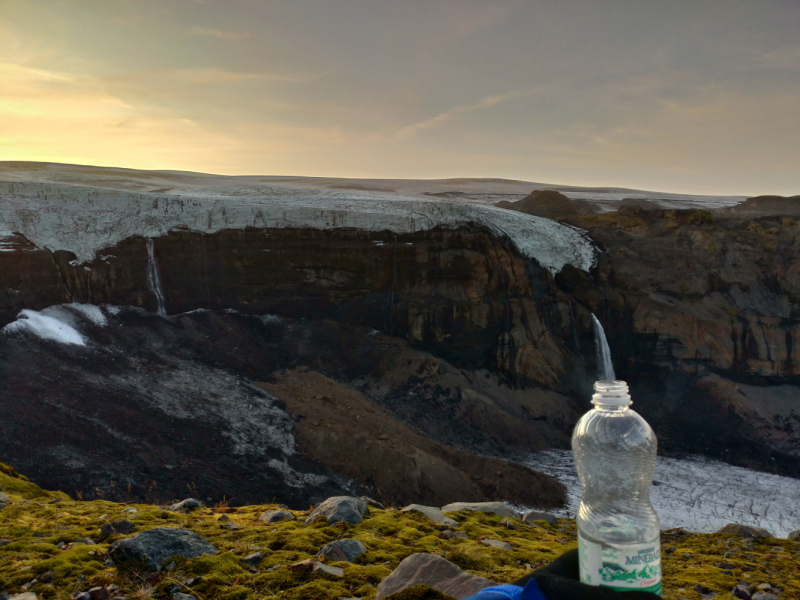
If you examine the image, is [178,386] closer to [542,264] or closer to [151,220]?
[151,220]

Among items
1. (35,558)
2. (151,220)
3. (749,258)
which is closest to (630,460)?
(35,558)

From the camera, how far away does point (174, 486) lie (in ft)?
50.0

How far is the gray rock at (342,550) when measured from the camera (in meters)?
5.18

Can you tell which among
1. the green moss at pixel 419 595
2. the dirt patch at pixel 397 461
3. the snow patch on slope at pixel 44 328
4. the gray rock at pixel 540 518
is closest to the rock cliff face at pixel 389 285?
the snow patch on slope at pixel 44 328

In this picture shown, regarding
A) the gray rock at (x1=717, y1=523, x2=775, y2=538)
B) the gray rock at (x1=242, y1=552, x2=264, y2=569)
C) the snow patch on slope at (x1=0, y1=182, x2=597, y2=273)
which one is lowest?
the gray rock at (x1=717, y1=523, x2=775, y2=538)

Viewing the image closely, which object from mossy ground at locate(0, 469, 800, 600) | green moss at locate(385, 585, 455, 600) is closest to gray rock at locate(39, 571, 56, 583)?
mossy ground at locate(0, 469, 800, 600)

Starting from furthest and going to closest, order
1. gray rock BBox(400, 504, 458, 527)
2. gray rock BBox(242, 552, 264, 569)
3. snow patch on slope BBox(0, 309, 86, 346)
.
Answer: snow patch on slope BBox(0, 309, 86, 346)
gray rock BBox(400, 504, 458, 527)
gray rock BBox(242, 552, 264, 569)

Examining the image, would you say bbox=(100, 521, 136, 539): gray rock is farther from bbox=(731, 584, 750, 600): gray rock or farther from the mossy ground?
bbox=(731, 584, 750, 600): gray rock

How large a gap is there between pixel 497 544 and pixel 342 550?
2021 millimetres

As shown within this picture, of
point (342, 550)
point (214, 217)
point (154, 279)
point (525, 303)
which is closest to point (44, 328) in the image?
point (154, 279)

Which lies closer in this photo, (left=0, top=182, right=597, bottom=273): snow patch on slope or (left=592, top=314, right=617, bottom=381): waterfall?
(left=0, top=182, right=597, bottom=273): snow patch on slope

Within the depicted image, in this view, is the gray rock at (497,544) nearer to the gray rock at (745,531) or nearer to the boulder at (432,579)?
the boulder at (432,579)

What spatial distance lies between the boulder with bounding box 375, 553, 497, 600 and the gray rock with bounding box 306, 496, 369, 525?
6.71 feet

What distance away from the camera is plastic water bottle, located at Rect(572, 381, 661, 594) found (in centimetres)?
220
